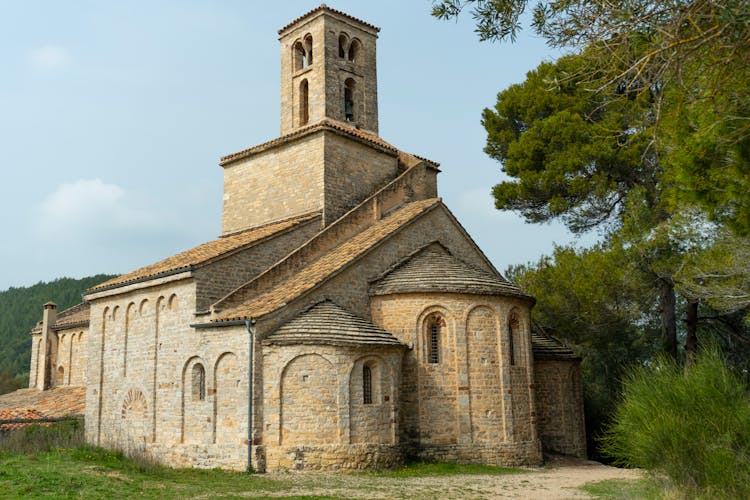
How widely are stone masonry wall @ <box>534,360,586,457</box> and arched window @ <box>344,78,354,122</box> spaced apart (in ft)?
32.5

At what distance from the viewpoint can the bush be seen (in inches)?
333

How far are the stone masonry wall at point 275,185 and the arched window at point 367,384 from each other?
5888 mm

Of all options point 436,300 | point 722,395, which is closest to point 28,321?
point 436,300

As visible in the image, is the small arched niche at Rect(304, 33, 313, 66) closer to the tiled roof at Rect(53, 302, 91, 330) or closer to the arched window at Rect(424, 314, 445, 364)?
the arched window at Rect(424, 314, 445, 364)

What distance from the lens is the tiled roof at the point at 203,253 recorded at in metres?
17.1

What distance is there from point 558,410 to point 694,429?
1116 cm

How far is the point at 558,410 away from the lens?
777 inches

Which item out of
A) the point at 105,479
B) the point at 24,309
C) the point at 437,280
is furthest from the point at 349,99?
the point at 24,309

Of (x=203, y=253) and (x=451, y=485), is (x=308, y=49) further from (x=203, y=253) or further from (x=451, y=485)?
(x=451, y=485)

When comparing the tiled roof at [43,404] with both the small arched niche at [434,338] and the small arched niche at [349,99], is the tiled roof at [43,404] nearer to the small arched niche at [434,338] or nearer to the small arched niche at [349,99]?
the small arched niche at [434,338]

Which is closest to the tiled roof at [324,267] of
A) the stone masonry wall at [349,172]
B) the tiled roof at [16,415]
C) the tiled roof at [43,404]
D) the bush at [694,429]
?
the stone masonry wall at [349,172]

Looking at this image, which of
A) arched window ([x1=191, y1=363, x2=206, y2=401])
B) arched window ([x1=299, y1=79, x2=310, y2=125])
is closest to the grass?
arched window ([x1=191, y1=363, x2=206, y2=401])

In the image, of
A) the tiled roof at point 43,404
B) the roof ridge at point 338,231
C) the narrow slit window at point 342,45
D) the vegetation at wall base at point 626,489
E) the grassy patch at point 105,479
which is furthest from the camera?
the tiled roof at point 43,404

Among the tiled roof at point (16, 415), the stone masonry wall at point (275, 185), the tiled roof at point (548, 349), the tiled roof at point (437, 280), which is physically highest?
the stone masonry wall at point (275, 185)
